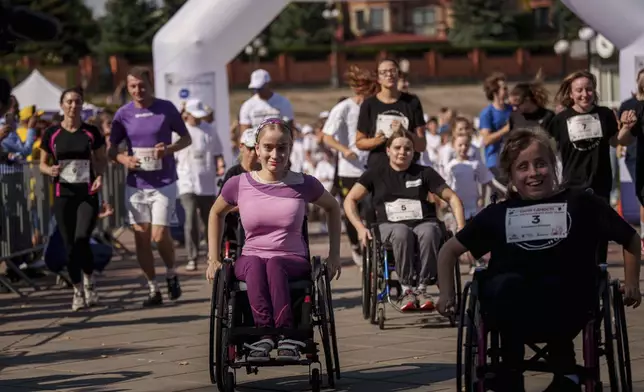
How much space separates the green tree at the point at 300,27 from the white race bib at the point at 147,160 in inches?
2930

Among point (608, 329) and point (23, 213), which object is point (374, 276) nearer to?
point (608, 329)

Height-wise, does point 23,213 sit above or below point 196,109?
below

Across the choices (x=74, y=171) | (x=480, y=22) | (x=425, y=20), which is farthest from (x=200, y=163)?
(x=425, y=20)

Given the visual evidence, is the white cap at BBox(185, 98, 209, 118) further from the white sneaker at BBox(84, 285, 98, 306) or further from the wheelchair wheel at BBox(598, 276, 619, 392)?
the wheelchair wheel at BBox(598, 276, 619, 392)

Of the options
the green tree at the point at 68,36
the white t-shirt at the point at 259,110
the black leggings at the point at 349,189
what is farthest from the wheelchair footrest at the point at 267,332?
the green tree at the point at 68,36

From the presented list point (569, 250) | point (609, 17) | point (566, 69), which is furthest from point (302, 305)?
point (566, 69)

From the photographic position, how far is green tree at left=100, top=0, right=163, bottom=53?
3317 inches

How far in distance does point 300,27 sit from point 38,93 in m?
56.3

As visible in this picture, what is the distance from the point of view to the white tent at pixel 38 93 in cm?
3198

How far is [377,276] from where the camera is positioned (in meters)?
10.1

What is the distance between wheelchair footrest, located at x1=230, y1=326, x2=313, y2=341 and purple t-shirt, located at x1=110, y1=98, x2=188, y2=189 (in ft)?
14.7

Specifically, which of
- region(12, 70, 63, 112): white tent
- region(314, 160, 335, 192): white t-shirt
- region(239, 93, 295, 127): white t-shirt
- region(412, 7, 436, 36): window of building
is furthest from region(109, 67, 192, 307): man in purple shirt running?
region(412, 7, 436, 36): window of building

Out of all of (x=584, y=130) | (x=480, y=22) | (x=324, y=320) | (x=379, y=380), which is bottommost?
(x=379, y=380)

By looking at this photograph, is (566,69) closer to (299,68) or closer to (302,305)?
(299,68)
